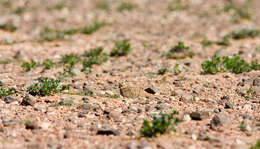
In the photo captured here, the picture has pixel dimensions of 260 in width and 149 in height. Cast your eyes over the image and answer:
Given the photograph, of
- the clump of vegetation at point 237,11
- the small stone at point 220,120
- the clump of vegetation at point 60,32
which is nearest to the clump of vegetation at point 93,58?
the clump of vegetation at point 60,32

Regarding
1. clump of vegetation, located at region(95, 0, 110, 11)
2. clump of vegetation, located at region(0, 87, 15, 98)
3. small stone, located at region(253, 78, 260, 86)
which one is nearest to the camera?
clump of vegetation, located at region(0, 87, 15, 98)

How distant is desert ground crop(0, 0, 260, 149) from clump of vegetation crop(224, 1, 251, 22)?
0.38 feet

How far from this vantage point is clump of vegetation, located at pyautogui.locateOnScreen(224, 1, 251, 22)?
13.9 meters

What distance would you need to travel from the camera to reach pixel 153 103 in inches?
235

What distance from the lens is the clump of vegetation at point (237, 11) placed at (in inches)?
548

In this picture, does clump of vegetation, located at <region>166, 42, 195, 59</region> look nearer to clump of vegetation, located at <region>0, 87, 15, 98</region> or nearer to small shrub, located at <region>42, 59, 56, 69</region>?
small shrub, located at <region>42, 59, 56, 69</region>

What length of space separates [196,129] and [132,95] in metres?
1.59

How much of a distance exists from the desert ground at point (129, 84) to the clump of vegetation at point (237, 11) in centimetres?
11

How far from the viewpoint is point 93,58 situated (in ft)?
27.7

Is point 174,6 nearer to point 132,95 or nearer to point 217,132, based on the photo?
point 132,95

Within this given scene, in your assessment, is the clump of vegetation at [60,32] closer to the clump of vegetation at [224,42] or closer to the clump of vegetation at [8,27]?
the clump of vegetation at [8,27]

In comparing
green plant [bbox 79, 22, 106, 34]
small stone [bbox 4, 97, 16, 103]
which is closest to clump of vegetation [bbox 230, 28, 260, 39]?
green plant [bbox 79, 22, 106, 34]

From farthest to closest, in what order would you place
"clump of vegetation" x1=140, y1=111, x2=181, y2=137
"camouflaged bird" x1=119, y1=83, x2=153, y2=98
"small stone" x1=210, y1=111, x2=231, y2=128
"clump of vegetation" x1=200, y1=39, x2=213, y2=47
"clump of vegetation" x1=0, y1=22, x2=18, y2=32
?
"clump of vegetation" x1=0, y1=22, x2=18, y2=32, "clump of vegetation" x1=200, y1=39, x2=213, y2=47, "camouflaged bird" x1=119, y1=83, x2=153, y2=98, "small stone" x1=210, y1=111, x2=231, y2=128, "clump of vegetation" x1=140, y1=111, x2=181, y2=137

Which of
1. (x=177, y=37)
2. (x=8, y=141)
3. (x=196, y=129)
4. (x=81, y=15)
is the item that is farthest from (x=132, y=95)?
(x=81, y=15)
